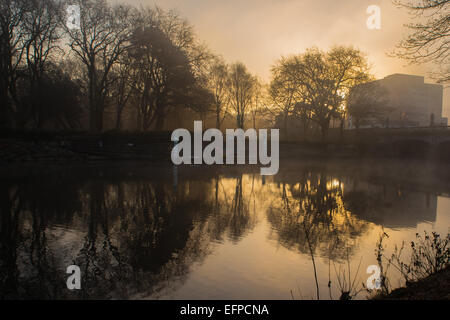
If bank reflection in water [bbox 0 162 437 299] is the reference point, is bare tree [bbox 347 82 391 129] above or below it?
above

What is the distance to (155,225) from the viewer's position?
29.6 ft

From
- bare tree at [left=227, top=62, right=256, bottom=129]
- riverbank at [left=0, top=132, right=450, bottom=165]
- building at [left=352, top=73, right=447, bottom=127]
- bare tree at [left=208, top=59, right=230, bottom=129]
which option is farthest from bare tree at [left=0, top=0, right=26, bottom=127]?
building at [left=352, top=73, right=447, bottom=127]

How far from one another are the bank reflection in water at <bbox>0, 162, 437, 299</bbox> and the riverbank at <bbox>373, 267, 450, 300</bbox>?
1.62 m

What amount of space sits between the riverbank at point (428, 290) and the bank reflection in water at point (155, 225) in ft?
5.32

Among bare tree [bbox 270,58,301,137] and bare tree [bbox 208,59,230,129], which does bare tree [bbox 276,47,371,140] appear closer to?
bare tree [bbox 270,58,301,137]

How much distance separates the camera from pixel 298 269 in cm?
610

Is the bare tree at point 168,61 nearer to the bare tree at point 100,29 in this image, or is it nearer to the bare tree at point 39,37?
the bare tree at point 100,29

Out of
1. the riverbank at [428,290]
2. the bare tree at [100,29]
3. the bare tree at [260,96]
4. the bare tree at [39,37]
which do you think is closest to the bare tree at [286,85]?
the bare tree at [260,96]

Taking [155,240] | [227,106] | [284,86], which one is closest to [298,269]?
[155,240]

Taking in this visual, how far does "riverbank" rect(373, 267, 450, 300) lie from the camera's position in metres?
4.21

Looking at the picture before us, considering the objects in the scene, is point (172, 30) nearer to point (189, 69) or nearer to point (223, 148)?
point (189, 69)

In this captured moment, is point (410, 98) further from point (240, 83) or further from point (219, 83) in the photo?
point (219, 83)

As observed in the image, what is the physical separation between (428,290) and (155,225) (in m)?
6.67

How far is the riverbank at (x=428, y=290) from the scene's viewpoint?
166 inches
